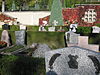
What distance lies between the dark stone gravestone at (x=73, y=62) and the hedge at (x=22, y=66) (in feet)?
3.86

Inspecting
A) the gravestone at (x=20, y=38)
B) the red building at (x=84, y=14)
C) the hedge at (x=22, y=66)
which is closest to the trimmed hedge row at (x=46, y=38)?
the gravestone at (x=20, y=38)

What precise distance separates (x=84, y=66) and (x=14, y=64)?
8.35ft

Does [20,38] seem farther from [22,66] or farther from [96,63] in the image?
[96,63]

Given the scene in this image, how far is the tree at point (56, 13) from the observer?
99.1ft

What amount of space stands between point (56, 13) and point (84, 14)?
3295 millimetres

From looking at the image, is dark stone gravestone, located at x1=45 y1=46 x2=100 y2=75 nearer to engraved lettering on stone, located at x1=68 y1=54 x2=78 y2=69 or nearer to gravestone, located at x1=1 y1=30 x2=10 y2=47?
engraved lettering on stone, located at x1=68 y1=54 x2=78 y2=69

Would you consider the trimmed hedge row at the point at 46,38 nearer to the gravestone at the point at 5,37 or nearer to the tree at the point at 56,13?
the gravestone at the point at 5,37

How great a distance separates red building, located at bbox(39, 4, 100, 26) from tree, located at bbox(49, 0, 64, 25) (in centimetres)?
84

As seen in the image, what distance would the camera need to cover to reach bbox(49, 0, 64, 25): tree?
3020 cm

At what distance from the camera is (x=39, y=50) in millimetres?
11086

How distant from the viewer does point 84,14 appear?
2980cm

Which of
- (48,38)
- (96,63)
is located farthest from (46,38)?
(96,63)

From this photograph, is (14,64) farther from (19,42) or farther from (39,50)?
(19,42)

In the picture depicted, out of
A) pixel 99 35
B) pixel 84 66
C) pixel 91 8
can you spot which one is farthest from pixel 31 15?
pixel 84 66
